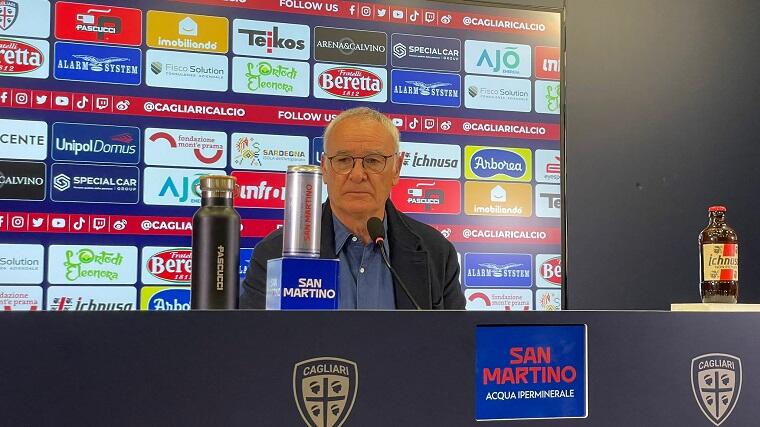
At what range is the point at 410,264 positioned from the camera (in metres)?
2.34

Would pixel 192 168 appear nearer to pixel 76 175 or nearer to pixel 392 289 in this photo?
pixel 76 175

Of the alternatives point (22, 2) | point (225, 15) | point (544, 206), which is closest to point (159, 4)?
point (225, 15)

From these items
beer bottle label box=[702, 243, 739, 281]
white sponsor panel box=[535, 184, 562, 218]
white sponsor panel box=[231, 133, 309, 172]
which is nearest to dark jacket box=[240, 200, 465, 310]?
white sponsor panel box=[231, 133, 309, 172]

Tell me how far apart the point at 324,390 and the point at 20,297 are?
2015 millimetres

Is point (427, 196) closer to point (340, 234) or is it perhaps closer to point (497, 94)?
point (497, 94)

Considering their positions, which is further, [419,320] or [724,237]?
[724,237]

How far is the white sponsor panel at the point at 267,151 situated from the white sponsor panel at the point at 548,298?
1.00m

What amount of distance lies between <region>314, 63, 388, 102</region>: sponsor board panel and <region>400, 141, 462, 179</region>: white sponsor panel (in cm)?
21

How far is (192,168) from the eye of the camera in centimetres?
281

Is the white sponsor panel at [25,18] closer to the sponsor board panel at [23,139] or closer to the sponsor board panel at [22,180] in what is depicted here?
the sponsor board panel at [23,139]

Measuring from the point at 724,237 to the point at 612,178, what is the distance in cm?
183

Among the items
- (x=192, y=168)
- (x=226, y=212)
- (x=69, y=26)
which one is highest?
(x=69, y=26)

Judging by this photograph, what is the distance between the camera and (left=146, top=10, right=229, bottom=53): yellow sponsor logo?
2.81m

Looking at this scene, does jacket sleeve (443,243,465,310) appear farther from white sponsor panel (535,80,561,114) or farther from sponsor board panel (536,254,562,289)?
white sponsor panel (535,80,561,114)
